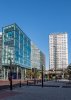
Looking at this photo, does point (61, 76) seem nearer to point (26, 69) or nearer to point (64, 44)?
point (26, 69)

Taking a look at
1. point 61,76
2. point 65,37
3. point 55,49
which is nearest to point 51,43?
point 65,37

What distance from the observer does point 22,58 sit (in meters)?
112

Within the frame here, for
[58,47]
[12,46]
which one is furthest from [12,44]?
[58,47]

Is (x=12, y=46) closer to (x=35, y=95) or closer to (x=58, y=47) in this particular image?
(x=58, y=47)

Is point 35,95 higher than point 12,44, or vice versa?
point 12,44

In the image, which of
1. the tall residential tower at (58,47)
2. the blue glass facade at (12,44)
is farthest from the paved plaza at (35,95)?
the tall residential tower at (58,47)

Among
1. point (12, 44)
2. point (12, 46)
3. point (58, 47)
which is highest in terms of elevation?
point (12, 44)

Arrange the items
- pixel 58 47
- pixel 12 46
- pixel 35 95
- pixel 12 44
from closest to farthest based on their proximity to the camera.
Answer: pixel 35 95
pixel 12 46
pixel 12 44
pixel 58 47

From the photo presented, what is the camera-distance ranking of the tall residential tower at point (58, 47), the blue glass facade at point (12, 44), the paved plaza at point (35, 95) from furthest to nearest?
the tall residential tower at point (58, 47) → the blue glass facade at point (12, 44) → the paved plaza at point (35, 95)

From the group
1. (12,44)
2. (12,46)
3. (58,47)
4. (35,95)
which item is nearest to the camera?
(35,95)

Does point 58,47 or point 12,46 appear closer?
point 12,46

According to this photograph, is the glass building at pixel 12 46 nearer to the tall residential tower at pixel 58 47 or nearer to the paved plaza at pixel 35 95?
the tall residential tower at pixel 58 47

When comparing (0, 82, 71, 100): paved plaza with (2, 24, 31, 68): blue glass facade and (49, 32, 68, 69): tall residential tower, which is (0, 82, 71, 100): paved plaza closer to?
(2, 24, 31, 68): blue glass facade

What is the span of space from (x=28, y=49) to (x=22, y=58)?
14.5 m
